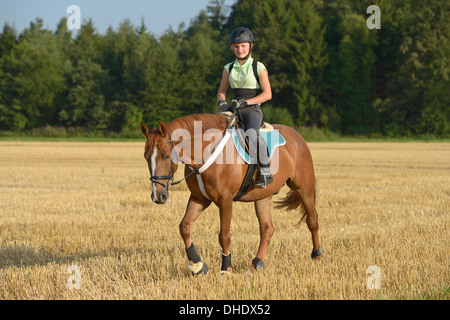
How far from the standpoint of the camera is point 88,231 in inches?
446

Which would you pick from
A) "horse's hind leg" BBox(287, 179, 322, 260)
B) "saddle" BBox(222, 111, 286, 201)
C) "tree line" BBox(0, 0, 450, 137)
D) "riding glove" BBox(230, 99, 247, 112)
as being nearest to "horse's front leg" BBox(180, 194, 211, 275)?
"saddle" BBox(222, 111, 286, 201)

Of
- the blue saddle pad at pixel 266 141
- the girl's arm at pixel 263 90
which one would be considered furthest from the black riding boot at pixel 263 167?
the girl's arm at pixel 263 90

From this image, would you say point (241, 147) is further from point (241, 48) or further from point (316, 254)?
point (316, 254)

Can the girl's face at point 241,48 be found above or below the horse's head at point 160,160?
above

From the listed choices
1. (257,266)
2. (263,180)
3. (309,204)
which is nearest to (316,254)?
(309,204)

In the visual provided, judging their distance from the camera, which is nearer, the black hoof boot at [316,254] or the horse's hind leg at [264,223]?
the horse's hind leg at [264,223]

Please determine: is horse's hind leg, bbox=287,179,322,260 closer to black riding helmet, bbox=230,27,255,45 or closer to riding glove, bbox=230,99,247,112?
riding glove, bbox=230,99,247,112

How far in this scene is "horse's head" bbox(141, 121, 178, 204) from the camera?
6.20 metres

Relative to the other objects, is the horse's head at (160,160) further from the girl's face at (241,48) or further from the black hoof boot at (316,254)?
the black hoof boot at (316,254)

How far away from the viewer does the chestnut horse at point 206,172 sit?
630 cm

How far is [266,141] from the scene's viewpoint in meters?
7.67

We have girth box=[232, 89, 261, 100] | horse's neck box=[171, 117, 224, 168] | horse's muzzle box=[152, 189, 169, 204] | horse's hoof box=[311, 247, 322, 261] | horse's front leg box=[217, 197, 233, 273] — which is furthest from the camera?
horse's hoof box=[311, 247, 322, 261]

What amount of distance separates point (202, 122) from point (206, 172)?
2.01 ft

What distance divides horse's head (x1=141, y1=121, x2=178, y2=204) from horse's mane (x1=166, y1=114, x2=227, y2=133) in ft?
0.71
